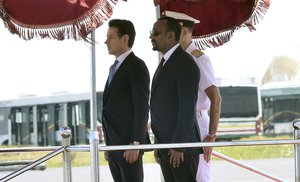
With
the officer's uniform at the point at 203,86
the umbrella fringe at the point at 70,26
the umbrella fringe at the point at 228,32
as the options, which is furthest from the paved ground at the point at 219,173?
the officer's uniform at the point at 203,86

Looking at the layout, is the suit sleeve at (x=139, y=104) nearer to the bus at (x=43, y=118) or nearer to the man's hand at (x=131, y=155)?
the man's hand at (x=131, y=155)

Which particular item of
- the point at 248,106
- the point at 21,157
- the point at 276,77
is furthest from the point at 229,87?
the point at 21,157

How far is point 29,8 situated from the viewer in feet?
9.96

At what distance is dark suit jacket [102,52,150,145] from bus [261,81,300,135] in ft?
35.9

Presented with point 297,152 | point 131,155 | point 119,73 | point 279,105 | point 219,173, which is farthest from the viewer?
point 279,105

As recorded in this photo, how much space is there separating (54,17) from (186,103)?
0.96 metres

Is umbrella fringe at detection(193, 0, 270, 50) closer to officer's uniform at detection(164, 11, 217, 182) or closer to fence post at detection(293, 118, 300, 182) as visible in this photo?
officer's uniform at detection(164, 11, 217, 182)

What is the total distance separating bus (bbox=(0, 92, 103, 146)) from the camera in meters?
12.9

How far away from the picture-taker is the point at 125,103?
282 centimetres

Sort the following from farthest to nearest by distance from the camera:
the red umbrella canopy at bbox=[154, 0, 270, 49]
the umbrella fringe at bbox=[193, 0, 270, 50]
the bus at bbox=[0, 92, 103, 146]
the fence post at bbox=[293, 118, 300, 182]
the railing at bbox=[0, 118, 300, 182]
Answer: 1. the bus at bbox=[0, 92, 103, 146]
2. the red umbrella canopy at bbox=[154, 0, 270, 49]
3. the umbrella fringe at bbox=[193, 0, 270, 50]
4. the fence post at bbox=[293, 118, 300, 182]
5. the railing at bbox=[0, 118, 300, 182]

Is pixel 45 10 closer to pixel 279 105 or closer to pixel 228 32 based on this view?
pixel 228 32

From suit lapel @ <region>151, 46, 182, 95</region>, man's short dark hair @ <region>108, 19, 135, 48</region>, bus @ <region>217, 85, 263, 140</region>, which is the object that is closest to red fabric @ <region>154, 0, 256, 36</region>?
man's short dark hair @ <region>108, 19, 135, 48</region>

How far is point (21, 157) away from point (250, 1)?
10.1 metres

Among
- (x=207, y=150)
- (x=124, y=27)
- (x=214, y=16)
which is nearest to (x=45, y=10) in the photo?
(x=124, y=27)
